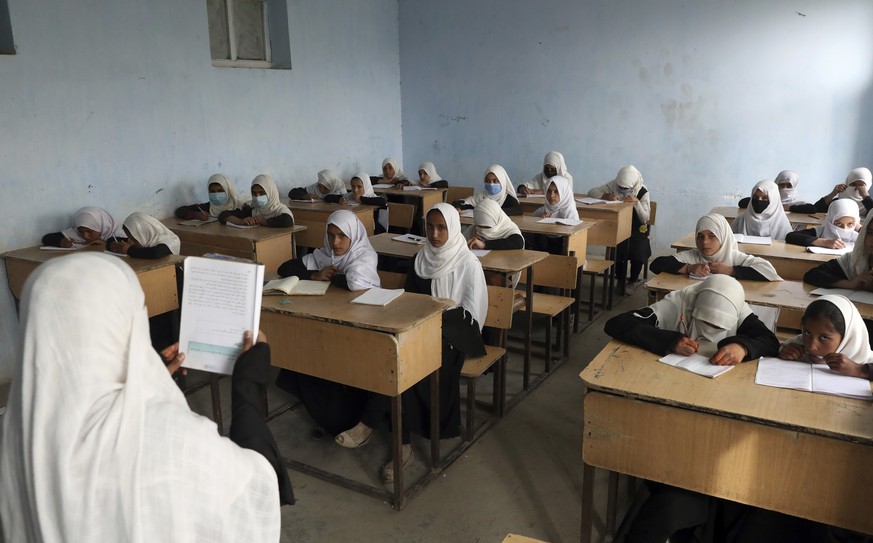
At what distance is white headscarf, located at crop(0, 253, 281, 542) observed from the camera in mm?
1011

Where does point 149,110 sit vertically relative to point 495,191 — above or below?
above

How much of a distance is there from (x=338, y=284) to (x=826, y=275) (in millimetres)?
2344

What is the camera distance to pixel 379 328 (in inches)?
99.3

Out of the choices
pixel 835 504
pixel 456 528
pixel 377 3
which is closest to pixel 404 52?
pixel 377 3

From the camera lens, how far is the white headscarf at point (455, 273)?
3.32 m

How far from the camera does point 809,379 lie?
206 cm

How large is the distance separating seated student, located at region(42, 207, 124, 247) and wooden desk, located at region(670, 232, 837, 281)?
12.0 feet

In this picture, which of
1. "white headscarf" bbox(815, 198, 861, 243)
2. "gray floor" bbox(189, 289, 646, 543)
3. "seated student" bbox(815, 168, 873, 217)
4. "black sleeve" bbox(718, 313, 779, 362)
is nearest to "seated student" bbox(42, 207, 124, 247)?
"gray floor" bbox(189, 289, 646, 543)

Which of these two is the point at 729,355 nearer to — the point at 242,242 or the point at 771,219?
the point at 771,219

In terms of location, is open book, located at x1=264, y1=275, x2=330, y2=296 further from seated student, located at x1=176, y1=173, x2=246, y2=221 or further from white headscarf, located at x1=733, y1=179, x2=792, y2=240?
white headscarf, located at x1=733, y1=179, x2=792, y2=240

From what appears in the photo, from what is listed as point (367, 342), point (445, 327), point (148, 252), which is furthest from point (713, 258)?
point (148, 252)

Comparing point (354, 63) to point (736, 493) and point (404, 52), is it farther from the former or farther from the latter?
point (736, 493)

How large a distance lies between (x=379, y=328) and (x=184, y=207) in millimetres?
3418

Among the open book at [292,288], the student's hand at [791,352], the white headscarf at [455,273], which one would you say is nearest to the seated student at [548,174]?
the white headscarf at [455,273]
